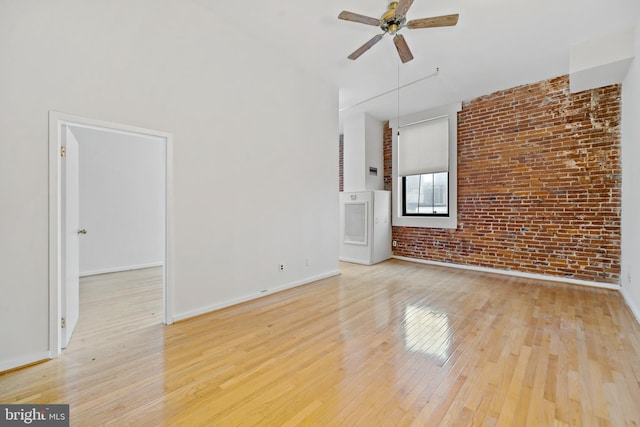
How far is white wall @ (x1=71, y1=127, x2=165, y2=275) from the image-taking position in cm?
483

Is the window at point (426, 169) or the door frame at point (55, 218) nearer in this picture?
the door frame at point (55, 218)

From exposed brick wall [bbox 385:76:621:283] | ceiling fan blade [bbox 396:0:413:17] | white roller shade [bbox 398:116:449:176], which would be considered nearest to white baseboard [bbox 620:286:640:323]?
exposed brick wall [bbox 385:76:621:283]

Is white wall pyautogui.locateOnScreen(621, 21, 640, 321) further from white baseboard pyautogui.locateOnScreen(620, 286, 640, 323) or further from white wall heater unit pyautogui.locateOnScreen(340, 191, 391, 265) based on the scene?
white wall heater unit pyautogui.locateOnScreen(340, 191, 391, 265)

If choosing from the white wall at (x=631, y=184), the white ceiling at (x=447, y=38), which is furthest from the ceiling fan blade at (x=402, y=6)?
the white wall at (x=631, y=184)

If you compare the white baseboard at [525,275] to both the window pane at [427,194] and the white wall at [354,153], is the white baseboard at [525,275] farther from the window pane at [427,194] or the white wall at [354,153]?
the white wall at [354,153]

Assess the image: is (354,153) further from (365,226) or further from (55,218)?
(55,218)

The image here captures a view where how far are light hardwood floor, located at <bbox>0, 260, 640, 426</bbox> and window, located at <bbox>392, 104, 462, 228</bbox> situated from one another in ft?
8.36

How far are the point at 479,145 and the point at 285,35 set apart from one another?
4034mm

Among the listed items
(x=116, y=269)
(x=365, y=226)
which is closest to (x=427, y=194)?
(x=365, y=226)

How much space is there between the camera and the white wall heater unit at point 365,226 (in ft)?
18.7

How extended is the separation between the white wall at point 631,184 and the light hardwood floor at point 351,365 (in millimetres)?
364

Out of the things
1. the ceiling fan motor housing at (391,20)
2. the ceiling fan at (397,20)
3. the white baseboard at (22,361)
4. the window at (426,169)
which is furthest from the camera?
the window at (426,169)

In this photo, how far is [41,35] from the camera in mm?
2111

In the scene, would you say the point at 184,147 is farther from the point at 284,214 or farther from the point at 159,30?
the point at 284,214
